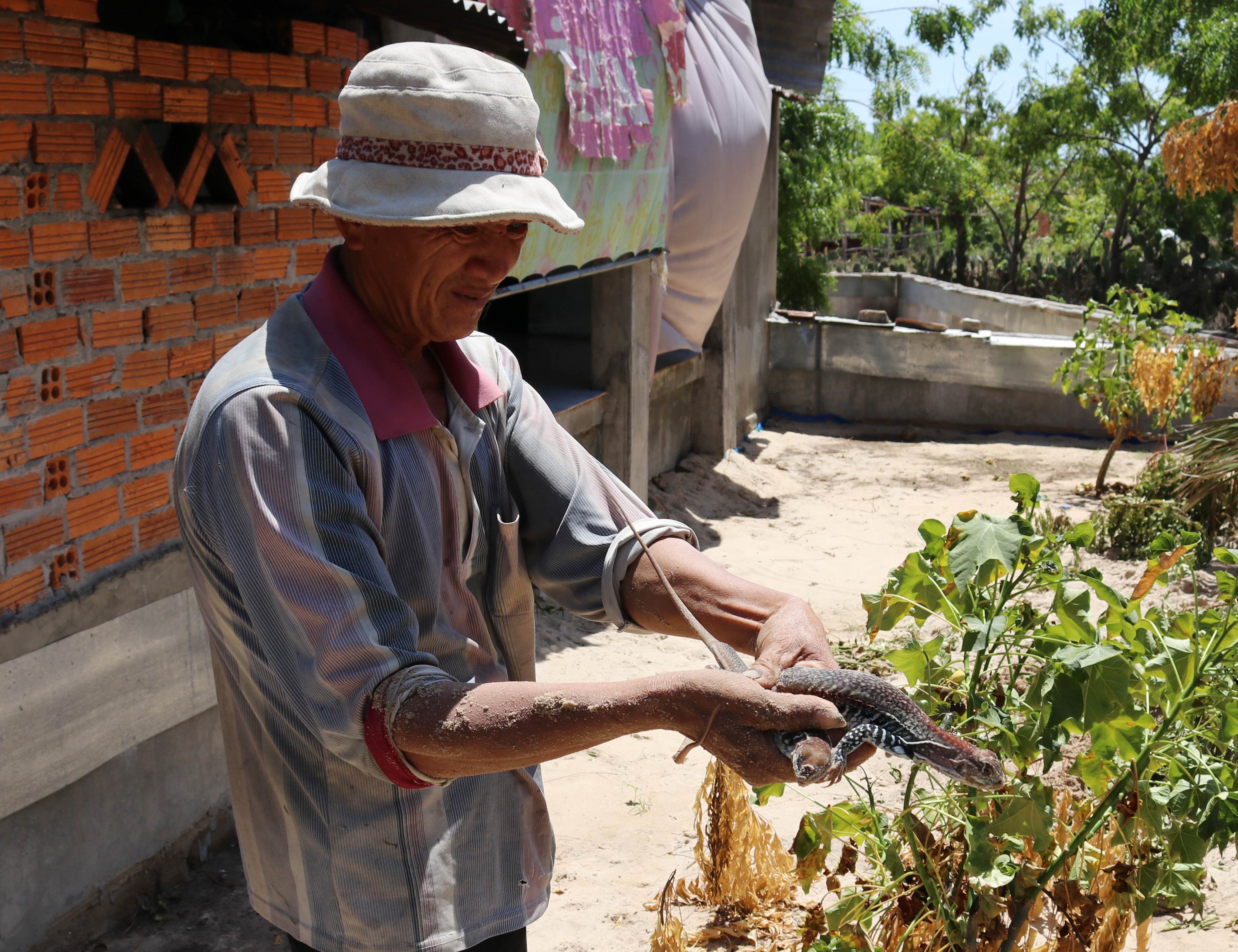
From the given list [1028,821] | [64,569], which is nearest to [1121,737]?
[1028,821]

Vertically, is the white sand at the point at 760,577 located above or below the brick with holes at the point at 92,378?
below

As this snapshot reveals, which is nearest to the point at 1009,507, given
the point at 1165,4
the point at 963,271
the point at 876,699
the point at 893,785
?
the point at 893,785

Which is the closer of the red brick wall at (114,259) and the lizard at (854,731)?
the lizard at (854,731)

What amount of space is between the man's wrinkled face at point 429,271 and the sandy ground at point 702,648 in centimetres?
250

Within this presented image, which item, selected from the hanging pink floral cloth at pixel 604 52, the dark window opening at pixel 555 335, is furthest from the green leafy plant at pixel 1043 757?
the dark window opening at pixel 555 335

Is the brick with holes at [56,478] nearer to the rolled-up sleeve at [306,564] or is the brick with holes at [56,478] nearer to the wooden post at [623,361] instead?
the rolled-up sleeve at [306,564]

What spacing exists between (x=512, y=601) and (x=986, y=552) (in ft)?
2.90

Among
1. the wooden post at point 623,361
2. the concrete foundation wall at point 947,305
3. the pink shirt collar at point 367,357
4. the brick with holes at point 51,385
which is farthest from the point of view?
the concrete foundation wall at point 947,305

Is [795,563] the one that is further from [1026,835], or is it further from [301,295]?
[301,295]

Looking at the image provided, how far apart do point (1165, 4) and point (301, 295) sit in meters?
21.7

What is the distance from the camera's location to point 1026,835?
77.1 inches

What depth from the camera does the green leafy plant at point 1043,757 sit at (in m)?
1.90

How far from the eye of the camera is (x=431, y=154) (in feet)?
4.38

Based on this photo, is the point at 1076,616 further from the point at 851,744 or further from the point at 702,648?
the point at 702,648
